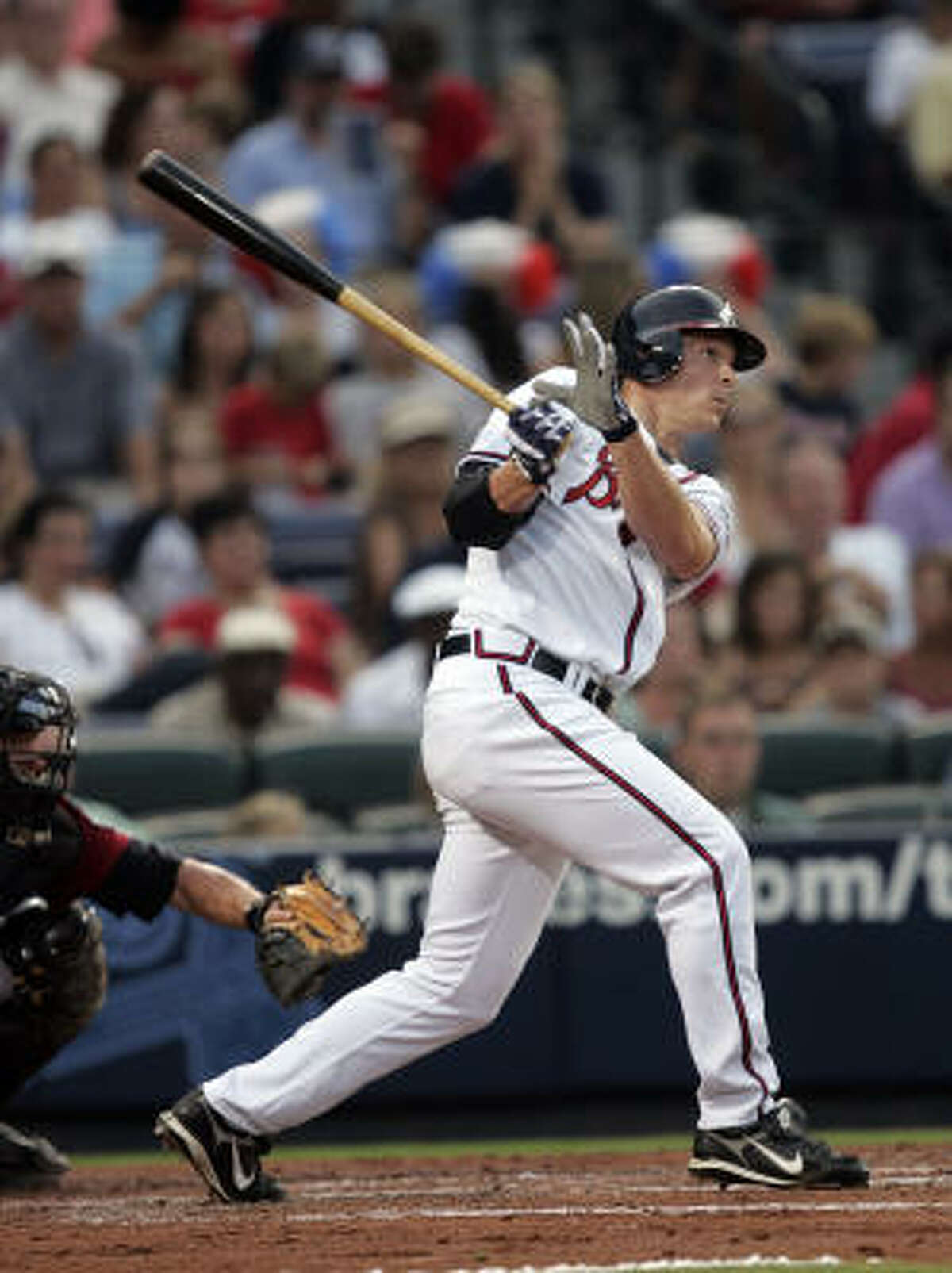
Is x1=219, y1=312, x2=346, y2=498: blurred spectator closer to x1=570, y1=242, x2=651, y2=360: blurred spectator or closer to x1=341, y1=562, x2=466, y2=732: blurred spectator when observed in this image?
x1=570, y1=242, x2=651, y2=360: blurred spectator

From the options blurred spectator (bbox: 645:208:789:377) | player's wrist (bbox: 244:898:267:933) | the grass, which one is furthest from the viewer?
blurred spectator (bbox: 645:208:789:377)

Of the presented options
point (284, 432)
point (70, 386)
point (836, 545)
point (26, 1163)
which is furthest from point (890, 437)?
point (26, 1163)

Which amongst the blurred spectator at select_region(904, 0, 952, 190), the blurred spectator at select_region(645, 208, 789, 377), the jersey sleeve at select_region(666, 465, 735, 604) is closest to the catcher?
the jersey sleeve at select_region(666, 465, 735, 604)

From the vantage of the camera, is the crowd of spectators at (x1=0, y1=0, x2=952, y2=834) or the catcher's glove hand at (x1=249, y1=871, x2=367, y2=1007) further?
the crowd of spectators at (x1=0, y1=0, x2=952, y2=834)

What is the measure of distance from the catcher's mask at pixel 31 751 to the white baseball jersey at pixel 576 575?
0.90 m

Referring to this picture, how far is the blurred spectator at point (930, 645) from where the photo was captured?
10.8 meters

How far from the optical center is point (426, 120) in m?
13.5

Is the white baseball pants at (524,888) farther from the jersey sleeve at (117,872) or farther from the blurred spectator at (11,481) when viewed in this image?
the blurred spectator at (11,481)

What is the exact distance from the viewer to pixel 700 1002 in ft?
20.5

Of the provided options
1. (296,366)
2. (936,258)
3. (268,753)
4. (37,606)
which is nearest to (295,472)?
(296,366)

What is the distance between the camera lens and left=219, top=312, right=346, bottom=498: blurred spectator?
1205 centimetres

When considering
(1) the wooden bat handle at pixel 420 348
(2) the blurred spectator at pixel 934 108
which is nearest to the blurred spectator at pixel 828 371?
(2) the blurred spectator at pixel 934 108

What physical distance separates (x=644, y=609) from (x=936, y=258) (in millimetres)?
7935

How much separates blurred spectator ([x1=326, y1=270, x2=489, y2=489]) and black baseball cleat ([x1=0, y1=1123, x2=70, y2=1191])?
197 inches
